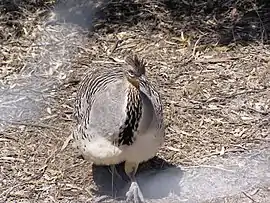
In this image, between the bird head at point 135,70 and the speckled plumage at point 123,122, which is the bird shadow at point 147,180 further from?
the bird head at point 135,70

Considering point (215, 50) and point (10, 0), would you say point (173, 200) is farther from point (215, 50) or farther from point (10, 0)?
point (10, 0)

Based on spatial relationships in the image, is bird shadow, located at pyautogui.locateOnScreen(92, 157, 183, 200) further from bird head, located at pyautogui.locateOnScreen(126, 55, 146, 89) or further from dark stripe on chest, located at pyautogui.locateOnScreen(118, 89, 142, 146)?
bird head, located at pyautogui.locateOnScreen(126, 55, 146, 89)

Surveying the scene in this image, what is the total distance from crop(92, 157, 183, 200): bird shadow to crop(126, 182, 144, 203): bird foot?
0.27 ft

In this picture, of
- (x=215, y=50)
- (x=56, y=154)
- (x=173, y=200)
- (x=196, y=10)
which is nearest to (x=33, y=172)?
A: (x=56, y=154)

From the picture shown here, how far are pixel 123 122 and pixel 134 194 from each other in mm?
610

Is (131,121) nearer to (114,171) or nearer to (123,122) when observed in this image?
(123,122)

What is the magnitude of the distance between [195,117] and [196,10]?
1.51 m

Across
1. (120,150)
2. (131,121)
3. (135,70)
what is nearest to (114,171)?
(120,150)

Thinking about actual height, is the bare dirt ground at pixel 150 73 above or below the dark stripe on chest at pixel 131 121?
below

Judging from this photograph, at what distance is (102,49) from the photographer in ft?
20.3

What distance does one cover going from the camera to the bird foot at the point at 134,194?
4.65 m

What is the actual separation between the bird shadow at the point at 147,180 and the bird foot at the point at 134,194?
8 centimetres

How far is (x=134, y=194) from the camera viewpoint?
15.3 ft

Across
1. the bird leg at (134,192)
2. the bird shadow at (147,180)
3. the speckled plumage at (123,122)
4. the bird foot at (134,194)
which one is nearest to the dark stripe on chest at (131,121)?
the speckled plumage at (123,122)
